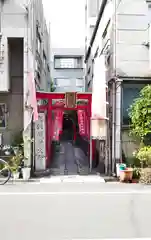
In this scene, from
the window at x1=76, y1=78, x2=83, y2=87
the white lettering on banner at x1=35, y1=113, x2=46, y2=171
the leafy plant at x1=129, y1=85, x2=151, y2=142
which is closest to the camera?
the leafy plant at x1=129, y1=85, x2=151, y2=142

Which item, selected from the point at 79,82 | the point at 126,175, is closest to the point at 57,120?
the point at 126,175

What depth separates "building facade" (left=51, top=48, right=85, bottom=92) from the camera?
44219 mm

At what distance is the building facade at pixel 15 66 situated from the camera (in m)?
13.8

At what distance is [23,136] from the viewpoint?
13.8 m

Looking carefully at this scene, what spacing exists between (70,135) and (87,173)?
22.4 m

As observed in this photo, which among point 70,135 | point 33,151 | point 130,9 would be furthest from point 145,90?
point 70,135

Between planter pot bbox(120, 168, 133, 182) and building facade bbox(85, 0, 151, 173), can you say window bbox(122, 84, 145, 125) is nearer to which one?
building facade bbox(85, 0, 151, 173)

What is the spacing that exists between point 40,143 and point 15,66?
157 inches

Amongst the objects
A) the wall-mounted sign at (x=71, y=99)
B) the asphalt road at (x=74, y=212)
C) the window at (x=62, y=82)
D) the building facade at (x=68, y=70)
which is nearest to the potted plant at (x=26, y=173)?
the asphalt road at (x=74, y=212)

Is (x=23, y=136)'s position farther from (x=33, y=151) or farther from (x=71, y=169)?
(x=71, y=169)

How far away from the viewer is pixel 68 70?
4441 centimetres

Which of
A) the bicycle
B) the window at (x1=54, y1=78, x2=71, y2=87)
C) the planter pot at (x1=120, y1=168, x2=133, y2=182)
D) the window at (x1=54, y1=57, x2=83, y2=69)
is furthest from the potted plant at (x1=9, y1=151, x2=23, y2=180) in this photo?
the window at (x1=54, y1=57, x2=83, y2=69)

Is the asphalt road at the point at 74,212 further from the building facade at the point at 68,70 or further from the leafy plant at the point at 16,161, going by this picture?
the building facade at the point at 68,70

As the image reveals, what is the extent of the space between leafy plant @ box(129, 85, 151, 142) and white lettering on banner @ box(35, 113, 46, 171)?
4.50 metres
